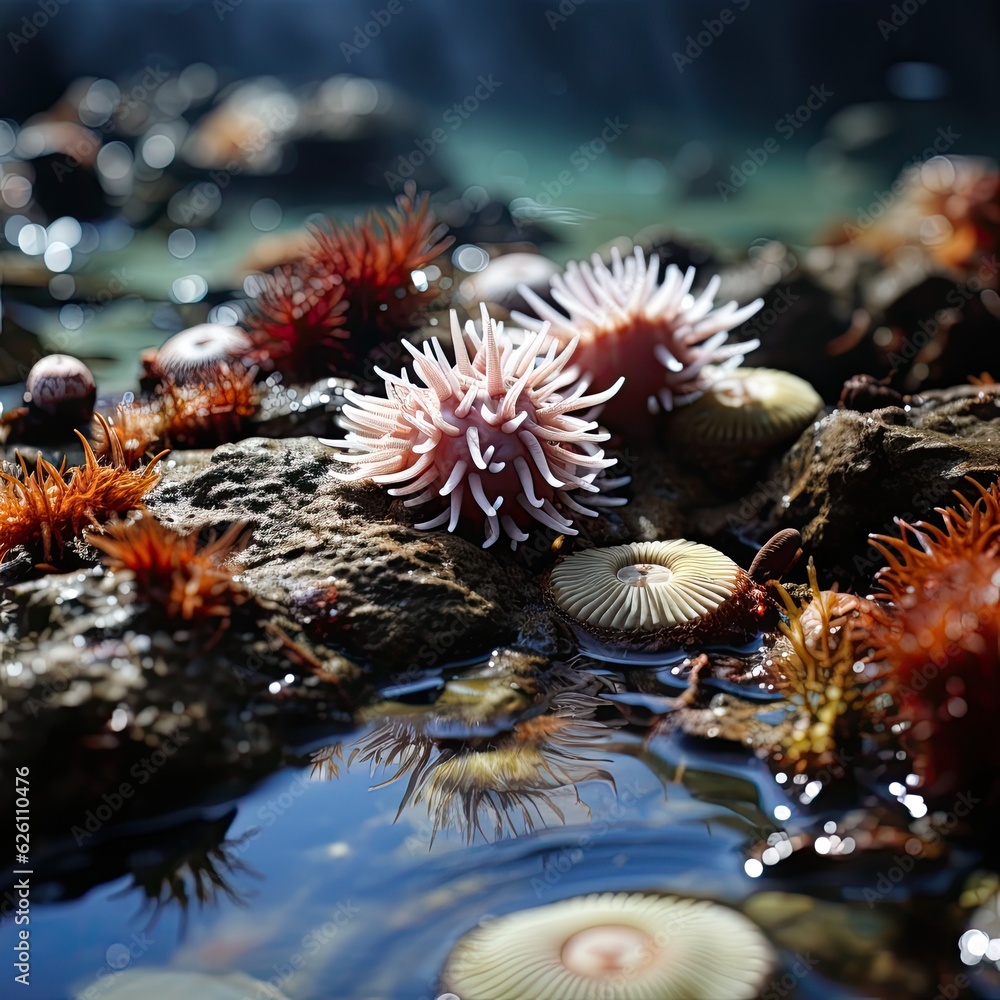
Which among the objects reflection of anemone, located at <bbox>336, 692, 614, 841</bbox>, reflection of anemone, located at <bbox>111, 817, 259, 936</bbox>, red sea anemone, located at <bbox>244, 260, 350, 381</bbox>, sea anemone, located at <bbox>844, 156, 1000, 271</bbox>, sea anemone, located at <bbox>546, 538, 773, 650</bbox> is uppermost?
sea anemone, located at <bbox>844, 156, 1000, 271</bbox>

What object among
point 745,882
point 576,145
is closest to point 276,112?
point 576,145

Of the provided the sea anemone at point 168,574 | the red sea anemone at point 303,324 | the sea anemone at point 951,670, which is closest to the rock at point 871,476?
the sea anemone at point 951,670

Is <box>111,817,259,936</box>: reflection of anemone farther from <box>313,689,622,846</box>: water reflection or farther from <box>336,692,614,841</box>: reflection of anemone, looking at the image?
<box>336,692,614,841</box>: reflection of anemone

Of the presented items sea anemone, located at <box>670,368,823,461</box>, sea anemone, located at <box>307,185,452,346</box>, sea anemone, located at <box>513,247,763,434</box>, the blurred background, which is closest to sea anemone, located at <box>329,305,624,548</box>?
sea anemone, located at <box>513,247,763,434</box>

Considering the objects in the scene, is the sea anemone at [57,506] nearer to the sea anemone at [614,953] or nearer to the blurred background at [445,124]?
the sea anemone at [614,953]

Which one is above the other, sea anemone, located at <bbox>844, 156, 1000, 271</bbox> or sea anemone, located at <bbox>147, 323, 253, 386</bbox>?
sea anemone, located at <bbox>844, 156, 1000, 271</bbox>

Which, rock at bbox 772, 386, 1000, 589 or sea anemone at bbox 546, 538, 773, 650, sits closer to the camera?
sea anemone at bbox 546, 538, 773, 650
